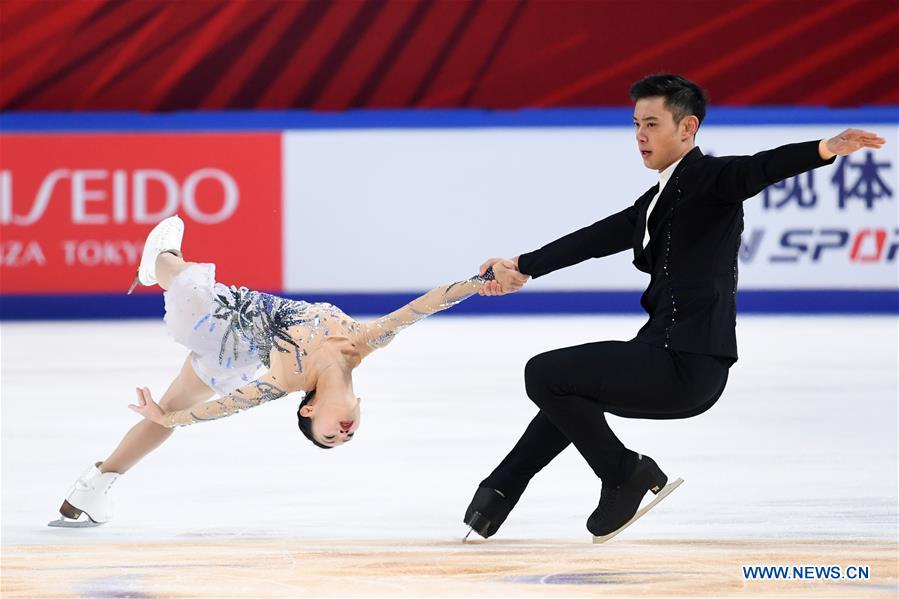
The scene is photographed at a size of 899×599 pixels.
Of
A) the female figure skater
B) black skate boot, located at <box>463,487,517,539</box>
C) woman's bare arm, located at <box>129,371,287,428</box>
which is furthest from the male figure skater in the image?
woman's bare arm, located at <box>129,371,287,428</box>

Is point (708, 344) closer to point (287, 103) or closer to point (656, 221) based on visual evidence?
point (656, 221)

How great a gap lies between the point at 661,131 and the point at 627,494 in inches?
31.8

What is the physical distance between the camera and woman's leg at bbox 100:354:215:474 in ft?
11.6

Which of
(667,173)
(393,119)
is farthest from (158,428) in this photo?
(393,119)

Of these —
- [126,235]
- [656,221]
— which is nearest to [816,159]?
[656,221]

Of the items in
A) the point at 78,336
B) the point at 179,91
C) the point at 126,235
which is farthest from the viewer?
the point at 179,91

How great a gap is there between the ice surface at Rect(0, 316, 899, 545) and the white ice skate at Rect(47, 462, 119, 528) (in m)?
0.04

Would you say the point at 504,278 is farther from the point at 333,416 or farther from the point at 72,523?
the point at 72,523

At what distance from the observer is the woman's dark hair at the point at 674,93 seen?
3.08m

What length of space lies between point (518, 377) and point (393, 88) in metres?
4.03

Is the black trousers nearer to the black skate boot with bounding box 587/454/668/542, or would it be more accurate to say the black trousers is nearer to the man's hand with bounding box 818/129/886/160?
the black skate boot with bounding box 587/454/668/542

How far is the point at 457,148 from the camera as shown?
29.0 feet

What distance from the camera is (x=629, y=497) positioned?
10.1ft

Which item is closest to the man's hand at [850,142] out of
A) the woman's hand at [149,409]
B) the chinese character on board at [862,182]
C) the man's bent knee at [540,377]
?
the man's bent knee at [540,377]
